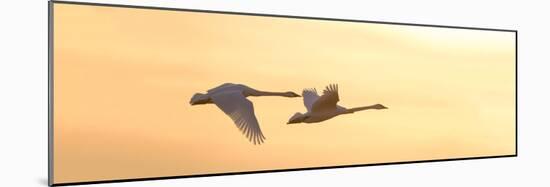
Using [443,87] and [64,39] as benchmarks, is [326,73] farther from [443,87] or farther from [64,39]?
[64,39]

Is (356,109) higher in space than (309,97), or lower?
lower

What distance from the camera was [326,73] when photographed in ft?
19.5

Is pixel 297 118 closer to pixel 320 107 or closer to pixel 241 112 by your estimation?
pixel 320 107

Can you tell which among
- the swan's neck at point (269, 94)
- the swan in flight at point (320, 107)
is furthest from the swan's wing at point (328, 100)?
the swan's neck at point (269, 94)

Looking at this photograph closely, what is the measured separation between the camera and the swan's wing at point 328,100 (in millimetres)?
5895

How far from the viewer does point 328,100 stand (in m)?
5.94

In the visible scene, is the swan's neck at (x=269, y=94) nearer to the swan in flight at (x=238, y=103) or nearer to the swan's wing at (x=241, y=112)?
the swan in flight at (x=238, y=103)

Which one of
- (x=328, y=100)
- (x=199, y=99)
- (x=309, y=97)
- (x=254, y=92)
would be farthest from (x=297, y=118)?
(x=199, y=99)

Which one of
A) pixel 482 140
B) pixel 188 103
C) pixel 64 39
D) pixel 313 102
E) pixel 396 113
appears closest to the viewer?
pixel 64 39

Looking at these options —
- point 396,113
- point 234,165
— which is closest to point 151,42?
point 234,165

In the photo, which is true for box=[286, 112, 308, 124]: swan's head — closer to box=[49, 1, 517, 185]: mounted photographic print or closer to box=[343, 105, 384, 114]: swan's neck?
box=[49, 1, 517, 185]: mounted photographic print

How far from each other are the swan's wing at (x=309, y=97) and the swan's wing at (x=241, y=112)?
0.46 m

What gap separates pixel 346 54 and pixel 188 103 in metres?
1.44

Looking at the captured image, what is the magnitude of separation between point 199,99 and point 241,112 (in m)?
0.35
